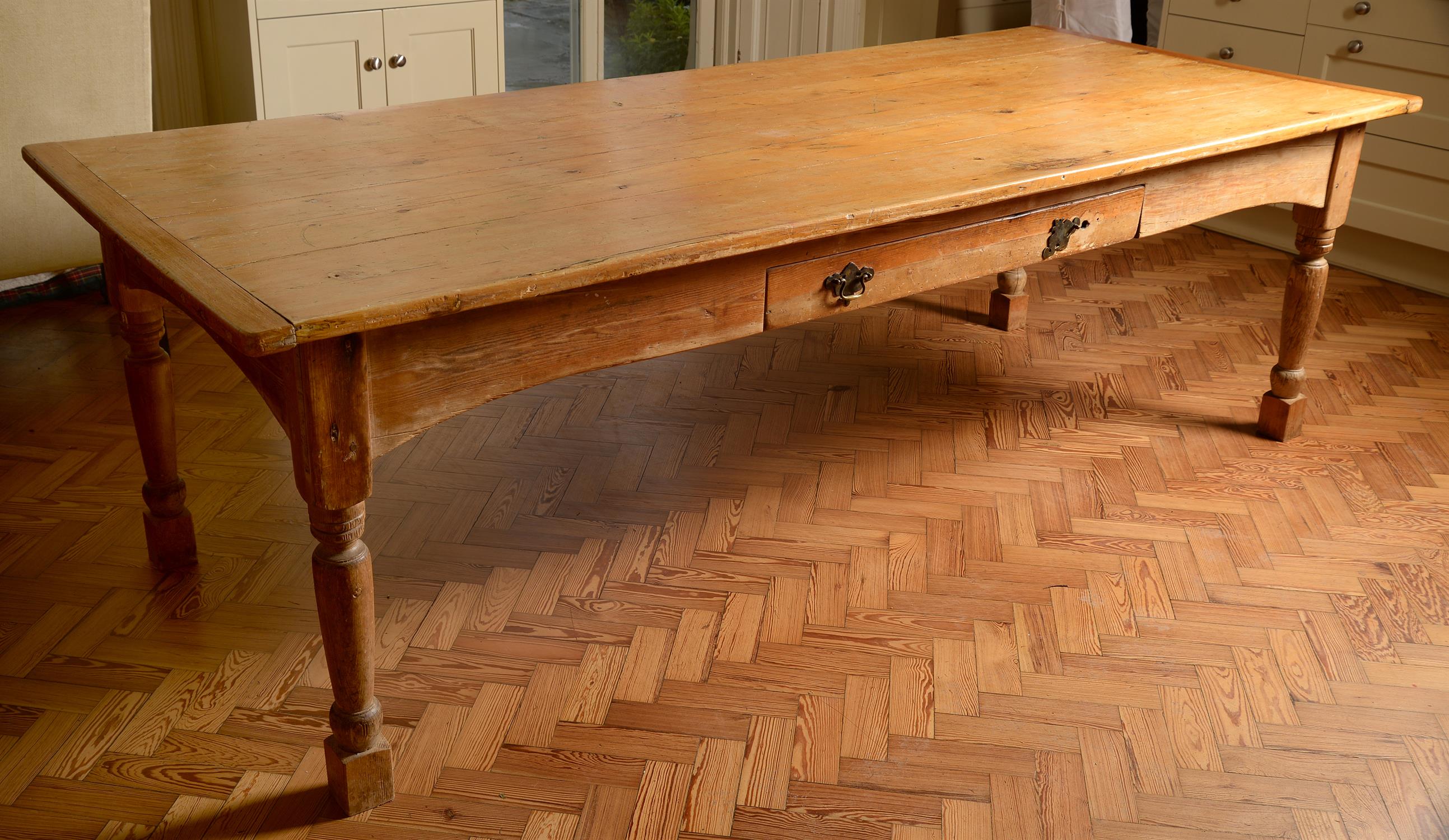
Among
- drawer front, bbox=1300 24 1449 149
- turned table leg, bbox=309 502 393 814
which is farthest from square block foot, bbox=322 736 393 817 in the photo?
drawer front, bbox=1300 24 1449 149

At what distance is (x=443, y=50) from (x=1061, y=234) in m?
2.26

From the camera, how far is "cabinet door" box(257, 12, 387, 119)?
340cm

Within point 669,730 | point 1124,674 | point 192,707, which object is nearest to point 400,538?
point 192,707

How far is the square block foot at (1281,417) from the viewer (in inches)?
113

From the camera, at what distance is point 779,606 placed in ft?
7.41

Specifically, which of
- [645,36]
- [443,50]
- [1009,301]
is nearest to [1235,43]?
[1009,301]

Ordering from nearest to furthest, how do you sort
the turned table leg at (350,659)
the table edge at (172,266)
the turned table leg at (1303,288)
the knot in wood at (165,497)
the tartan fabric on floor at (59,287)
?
the table edge at (172,266), the turned table leg at (350,659), the knot in wood at (165,497), the turned table leg at (1303,288), the tartan fabric on floor at (59,287)

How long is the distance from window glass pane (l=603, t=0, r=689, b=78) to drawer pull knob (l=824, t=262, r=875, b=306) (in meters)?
3.17

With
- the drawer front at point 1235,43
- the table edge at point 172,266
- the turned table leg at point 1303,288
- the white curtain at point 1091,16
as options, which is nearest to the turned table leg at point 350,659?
the table edge at point 172,266

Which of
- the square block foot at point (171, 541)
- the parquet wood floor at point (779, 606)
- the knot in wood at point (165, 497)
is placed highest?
the knot in wood at point (165, 497)

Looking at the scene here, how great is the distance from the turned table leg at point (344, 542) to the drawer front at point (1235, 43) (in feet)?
10.9

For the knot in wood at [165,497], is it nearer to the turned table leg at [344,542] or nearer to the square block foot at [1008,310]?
the turned table leg at [344,542]

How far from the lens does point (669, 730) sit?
195 centimetres

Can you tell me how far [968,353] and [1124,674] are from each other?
134 centimetres
